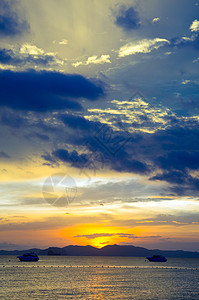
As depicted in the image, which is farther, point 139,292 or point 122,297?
point 139,292

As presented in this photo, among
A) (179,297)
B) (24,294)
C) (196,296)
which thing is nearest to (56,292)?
(24,294)

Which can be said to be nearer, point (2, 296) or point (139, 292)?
point (2, 296)

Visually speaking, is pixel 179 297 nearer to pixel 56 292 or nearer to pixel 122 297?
pixel 122 297

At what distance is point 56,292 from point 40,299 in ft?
56.2

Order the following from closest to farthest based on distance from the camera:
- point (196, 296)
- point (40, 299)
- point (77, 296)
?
point (40, 299) → point (77, 296) → point (196, 296)

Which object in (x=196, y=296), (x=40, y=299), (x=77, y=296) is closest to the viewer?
(x=40, y=299)

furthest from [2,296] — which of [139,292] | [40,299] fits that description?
[139,292]

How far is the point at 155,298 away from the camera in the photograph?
11219 cm

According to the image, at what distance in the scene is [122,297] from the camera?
11225cm

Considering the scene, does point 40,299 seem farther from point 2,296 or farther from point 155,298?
point 155,298

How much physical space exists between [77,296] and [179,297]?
3812cm

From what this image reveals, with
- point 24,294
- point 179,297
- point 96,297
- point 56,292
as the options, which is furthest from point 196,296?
point 24,294

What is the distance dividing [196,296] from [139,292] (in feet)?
72.5

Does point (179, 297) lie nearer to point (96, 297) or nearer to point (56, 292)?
point (96, 297)
